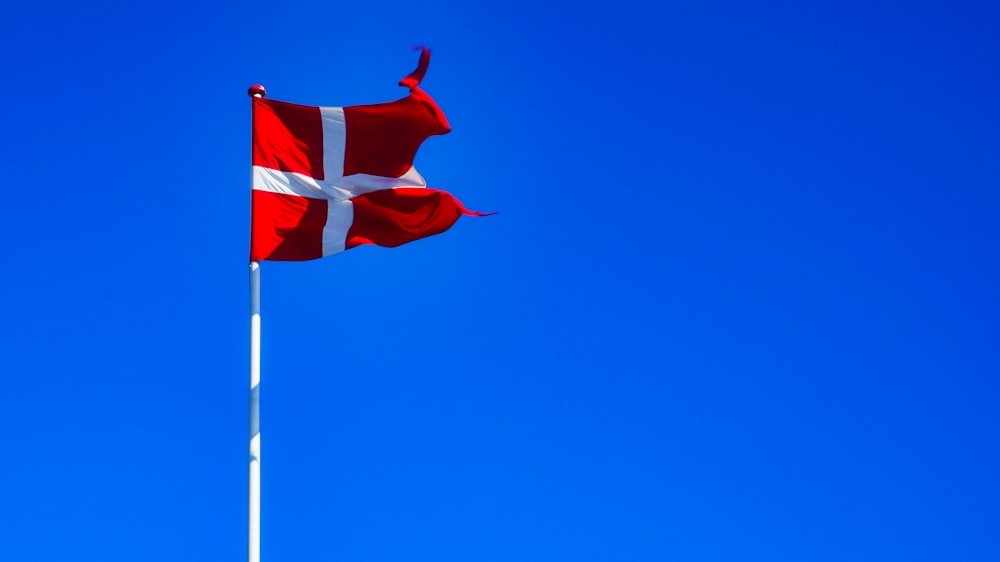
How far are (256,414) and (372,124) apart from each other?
19.4 feet

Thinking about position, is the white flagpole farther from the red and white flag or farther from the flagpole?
the red and white flag

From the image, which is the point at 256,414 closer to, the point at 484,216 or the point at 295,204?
the point at 295,204

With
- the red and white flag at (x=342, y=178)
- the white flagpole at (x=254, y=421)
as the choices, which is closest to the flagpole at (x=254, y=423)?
the white flagpole at (x=254, y=421)

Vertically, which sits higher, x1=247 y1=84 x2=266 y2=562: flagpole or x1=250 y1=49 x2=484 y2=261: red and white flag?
x1=250 y1=49 x2=484 y2=261: red and white flag

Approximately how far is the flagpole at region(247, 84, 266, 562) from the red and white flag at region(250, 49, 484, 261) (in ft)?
2.80

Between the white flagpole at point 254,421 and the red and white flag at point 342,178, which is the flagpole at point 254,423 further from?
the red and white flag at point 342,178

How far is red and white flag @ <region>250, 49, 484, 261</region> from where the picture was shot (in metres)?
18.2

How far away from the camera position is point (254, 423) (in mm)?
15852

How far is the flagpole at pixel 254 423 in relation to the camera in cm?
1509

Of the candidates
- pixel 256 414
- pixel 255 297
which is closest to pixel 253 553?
pixel 256 414

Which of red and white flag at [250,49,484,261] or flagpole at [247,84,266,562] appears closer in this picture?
flagpole at [247,84,266,562]

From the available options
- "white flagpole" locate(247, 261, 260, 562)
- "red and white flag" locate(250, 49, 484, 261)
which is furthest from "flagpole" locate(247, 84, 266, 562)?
"red and white flag" locate(250, 49, 484, 261)

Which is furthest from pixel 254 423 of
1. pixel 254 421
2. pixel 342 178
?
pixel 342 178

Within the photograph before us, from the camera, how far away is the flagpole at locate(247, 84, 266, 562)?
49.5 ft
